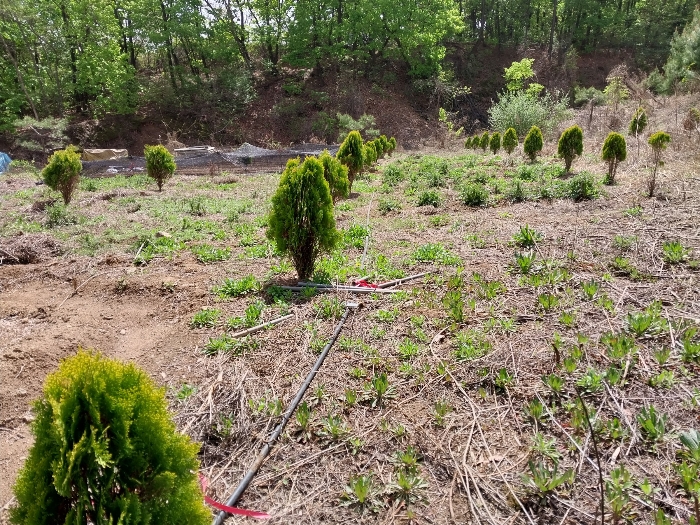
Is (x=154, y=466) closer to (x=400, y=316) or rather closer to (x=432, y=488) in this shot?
(x=432, y=488)

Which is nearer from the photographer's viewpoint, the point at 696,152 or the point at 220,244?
the point at 220,244

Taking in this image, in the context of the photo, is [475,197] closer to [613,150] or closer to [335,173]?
[335,173]

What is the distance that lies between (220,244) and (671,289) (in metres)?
5.80

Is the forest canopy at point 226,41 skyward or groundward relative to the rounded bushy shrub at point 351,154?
skyward

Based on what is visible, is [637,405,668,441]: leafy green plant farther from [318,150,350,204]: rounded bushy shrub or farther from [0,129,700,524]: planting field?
[318,150,350,204]: rounded bushy shrub

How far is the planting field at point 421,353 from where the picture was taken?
2.13 metres

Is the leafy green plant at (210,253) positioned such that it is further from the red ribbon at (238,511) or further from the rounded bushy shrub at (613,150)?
the rounded bushy shrub at (613,150)

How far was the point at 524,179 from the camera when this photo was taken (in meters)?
10.1

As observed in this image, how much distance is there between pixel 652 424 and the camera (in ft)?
7.39

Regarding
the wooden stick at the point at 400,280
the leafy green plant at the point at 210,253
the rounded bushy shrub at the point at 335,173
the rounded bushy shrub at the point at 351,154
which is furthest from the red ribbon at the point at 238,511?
the rounded bushy shrub at the point at 351,154

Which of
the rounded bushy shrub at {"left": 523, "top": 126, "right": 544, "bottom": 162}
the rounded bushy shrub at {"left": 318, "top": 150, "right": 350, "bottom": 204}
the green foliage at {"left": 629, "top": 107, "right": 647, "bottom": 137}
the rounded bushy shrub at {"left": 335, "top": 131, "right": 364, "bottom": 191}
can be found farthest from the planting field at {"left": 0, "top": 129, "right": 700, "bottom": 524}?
the green foliage at {"left": 629, "top": 107, "right": 647, "bottom": 137}

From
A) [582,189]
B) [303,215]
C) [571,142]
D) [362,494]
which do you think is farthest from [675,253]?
[571,142]

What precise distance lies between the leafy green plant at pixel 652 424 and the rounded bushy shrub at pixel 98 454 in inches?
91.4

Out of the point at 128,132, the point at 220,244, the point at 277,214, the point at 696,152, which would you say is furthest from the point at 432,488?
the point at 128,132
